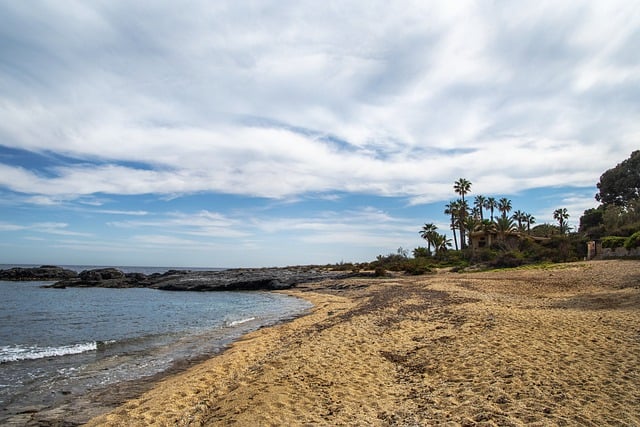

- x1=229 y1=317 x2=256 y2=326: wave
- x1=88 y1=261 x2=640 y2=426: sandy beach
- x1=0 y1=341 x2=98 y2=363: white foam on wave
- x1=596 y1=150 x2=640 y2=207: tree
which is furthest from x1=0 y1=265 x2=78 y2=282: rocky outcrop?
x1=596 y1=150 x2=640 y2=207: tree

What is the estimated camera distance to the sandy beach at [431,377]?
654cm

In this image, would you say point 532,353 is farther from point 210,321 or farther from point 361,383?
point 210,321

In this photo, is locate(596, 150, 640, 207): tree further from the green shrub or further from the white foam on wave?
the white foam on wave

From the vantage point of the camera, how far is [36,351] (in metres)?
15.8

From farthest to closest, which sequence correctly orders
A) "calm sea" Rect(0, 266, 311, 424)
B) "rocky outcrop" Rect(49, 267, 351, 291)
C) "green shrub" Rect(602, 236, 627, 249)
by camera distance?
"rocky outcrop" Rect(49, 267, 351, 291), "green shrub" Rect(602, 236, 627, 249), "calm sea" Rect(0, 266, 311, 424)

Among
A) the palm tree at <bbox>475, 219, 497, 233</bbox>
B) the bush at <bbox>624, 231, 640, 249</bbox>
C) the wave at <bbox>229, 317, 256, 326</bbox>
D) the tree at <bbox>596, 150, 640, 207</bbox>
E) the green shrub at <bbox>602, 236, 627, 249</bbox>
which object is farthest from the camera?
the tree at <bbox>596, 150, 640, 207</bbox>

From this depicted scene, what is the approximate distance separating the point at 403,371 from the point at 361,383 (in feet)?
4.36

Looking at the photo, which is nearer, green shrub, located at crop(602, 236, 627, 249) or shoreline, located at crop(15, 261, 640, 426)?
shoreline, located at crop(15, 261, 640, 426)

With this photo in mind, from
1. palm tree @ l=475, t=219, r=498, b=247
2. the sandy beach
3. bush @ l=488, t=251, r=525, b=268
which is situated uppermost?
palm tree @ l=475, t=219, r=498, b=247

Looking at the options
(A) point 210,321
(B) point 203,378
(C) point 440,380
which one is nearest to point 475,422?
(C) point 440,380

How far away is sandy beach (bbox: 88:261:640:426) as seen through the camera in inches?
257

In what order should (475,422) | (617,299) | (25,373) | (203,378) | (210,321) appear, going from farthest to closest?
(210,321) → (617,299) → (25,373) → (203,378) → (475,422)

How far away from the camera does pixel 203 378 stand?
1098 cm

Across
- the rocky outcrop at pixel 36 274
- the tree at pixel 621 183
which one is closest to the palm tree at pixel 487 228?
the tree at pixel 621 183
